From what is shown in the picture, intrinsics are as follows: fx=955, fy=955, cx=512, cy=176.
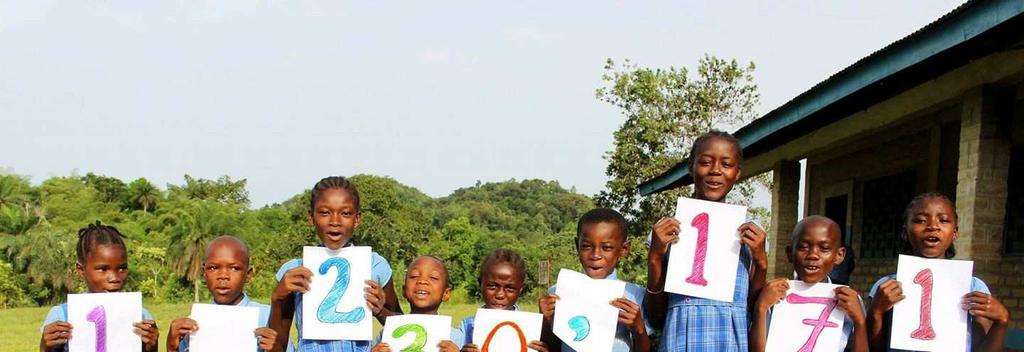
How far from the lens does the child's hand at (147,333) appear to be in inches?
139

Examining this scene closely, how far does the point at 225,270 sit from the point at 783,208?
902cm

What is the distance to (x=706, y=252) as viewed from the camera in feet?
10.4

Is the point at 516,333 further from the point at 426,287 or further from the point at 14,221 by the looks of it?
the point at 14,221

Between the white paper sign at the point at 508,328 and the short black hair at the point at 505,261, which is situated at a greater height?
the short black hair at the point at 505,261

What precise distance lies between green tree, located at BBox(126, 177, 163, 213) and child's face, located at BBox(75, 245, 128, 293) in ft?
157

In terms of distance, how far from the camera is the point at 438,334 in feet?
11.4

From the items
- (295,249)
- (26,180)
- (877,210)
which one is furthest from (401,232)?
(877,210)

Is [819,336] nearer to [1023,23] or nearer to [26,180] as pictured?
[1023,23]

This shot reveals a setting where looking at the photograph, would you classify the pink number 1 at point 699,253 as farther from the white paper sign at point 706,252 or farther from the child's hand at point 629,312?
the child's hand at point 629,312

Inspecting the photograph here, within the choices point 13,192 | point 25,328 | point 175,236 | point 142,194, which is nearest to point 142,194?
point 142,194

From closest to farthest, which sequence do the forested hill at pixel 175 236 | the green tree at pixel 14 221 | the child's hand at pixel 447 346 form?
the child's hand at pixel 447 346
the forested hill at pixel 175 236
the green tree at pixel 14 221

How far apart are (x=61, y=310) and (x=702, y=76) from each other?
17.3m

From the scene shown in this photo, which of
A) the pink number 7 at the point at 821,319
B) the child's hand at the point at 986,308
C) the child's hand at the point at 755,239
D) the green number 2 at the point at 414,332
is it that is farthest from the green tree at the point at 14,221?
the child's hand at the point at 986,308

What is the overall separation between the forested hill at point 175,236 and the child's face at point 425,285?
23421 mm
